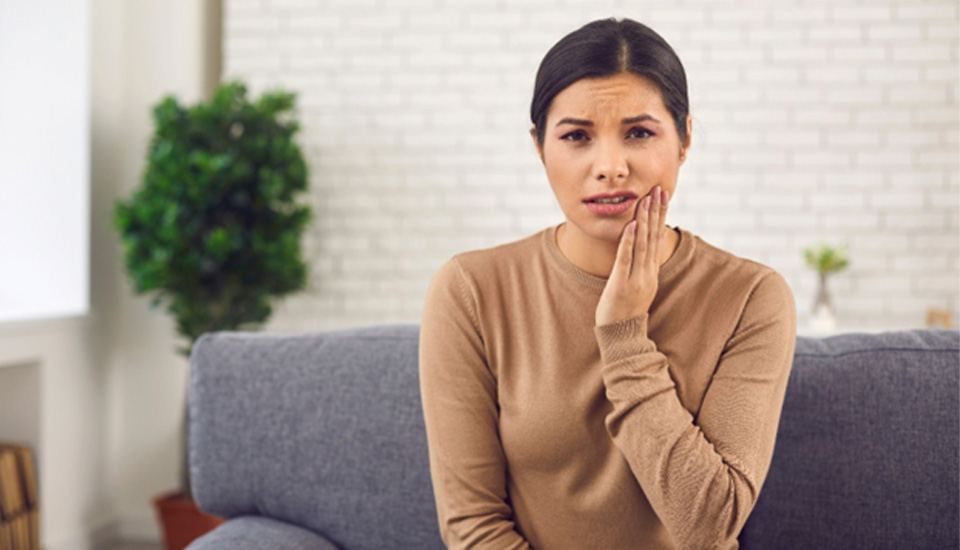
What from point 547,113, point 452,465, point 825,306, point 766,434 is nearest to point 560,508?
point 452,465

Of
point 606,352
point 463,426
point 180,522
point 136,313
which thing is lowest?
point 180,522

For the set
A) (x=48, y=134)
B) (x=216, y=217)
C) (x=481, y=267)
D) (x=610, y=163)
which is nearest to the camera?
(x=610, y=163)

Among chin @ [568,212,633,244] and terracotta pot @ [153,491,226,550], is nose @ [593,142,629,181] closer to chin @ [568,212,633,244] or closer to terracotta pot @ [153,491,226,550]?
chin @ [568,212,633,244]

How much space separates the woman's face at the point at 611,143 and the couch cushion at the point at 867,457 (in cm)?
60

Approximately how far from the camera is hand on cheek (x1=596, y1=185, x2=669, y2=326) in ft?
4.01

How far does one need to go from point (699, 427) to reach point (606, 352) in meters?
0.18

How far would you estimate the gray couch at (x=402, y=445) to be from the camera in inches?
60.2

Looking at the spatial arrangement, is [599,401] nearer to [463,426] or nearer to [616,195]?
[463,426]

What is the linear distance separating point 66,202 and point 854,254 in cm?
322

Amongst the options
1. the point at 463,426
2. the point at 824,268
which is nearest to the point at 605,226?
the point at 463,426

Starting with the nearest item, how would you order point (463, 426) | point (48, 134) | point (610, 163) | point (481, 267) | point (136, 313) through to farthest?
1. point (610, 163)
2. point (463, 426)
3. point (481, 267)
4. point (48, 134)
5. point (136, 313)

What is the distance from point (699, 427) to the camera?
1240 mm

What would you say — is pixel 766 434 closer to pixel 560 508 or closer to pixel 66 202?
pixel 560 508

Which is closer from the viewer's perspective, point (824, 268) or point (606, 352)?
point (606, 352)
